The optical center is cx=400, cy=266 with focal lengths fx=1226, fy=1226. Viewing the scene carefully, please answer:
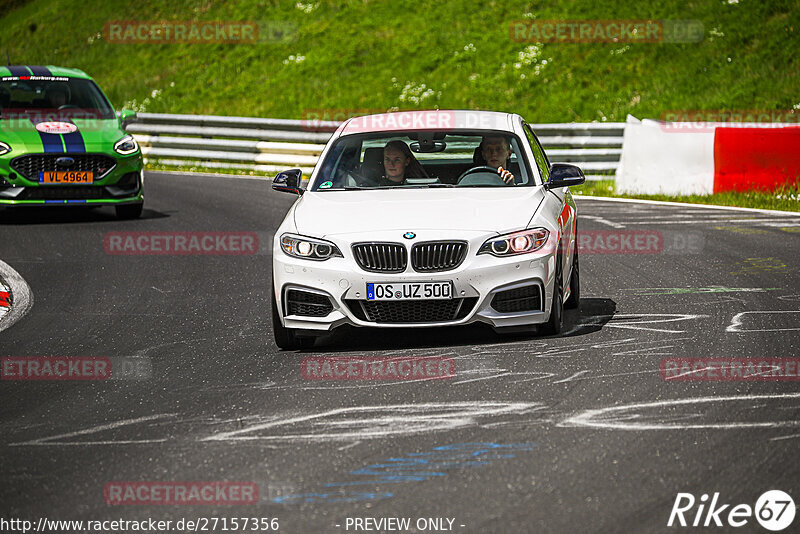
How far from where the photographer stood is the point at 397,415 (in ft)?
20.1

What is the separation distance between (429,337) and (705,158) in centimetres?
1093

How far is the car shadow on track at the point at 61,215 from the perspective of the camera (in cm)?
1593

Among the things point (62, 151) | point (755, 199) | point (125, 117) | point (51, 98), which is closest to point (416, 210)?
point (62, 151)

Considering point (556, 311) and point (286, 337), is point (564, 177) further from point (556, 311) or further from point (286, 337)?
point (286, 337)

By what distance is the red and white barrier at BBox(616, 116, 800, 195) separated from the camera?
1709 centimetres

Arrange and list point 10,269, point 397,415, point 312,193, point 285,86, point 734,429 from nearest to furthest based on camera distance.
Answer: point 734,429, point 397,415, point 312,193, point 10,269, point 285,86

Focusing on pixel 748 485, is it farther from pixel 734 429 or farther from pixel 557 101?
pixel 557 101

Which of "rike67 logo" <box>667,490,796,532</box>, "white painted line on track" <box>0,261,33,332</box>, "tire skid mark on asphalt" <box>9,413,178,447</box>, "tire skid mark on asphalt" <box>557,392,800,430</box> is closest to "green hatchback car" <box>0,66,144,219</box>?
"white painted line on track" <box>0,261,33,332</box>

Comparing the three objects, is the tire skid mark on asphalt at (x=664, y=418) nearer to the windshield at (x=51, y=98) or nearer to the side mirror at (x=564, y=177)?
the side mirror at (x=564, y=177)

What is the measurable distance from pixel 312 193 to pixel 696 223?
24.8 ft

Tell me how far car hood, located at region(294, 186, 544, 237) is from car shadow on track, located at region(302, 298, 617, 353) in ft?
2.52

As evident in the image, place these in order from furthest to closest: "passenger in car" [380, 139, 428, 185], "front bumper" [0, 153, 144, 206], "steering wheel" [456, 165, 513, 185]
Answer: "front bumper" [0, 153, 144, 206] < "passenger in car" [380, 139, 428, 185] < "steering wheel" [456, 165, 513, 185]

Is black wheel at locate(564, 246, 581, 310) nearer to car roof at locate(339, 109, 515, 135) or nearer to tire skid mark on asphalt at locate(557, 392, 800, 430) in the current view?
car roof at locate(339, 109, 515, 135)

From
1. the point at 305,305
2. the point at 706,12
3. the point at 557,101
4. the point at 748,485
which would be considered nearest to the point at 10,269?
the point at 305,305
